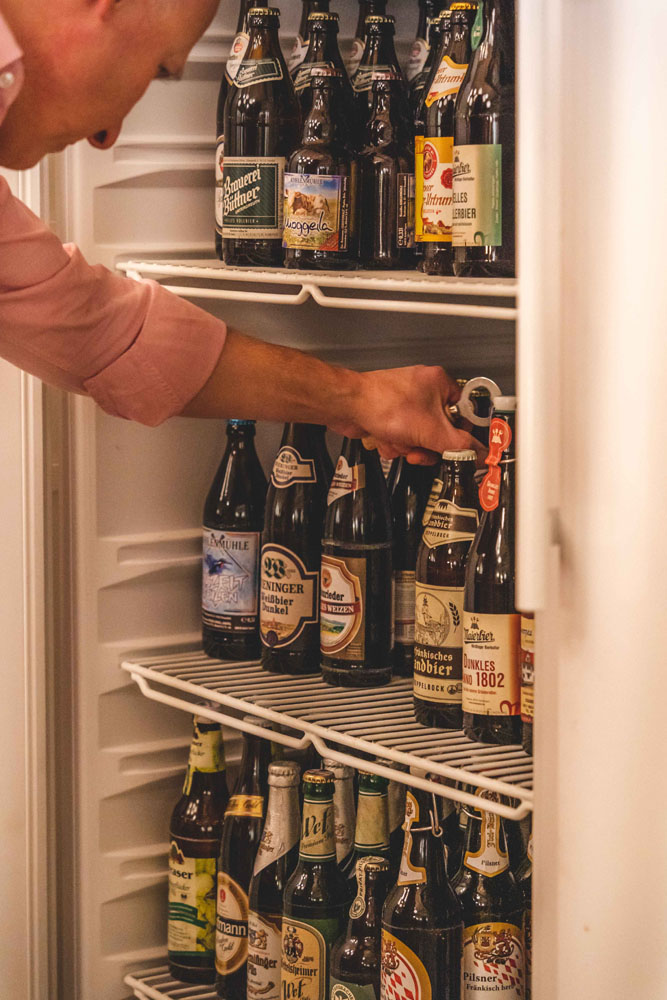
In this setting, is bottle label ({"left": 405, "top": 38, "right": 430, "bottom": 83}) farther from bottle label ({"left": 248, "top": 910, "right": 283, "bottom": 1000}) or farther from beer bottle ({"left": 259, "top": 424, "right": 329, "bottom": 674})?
bottle label ({"left": 248, "top": 910, "right": 283, "bottom": 1000})

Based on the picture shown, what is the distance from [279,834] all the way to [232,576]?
35 centimetres

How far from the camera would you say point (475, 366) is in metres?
1.88

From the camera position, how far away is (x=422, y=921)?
145 cm

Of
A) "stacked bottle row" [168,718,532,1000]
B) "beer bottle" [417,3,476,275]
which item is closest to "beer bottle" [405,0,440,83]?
"beer bottle" [417,3,476,275]

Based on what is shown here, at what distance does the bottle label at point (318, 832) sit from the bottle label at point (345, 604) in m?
0.19

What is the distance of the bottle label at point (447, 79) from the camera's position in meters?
1.46

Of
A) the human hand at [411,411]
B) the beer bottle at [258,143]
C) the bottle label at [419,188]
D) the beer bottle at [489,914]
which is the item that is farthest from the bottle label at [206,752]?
the bottle label at [419,188]

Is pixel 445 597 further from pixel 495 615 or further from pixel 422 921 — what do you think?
pixel 422 921

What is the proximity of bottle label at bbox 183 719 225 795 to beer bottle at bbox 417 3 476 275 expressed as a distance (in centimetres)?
76

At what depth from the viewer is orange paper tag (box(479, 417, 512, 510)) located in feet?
4.49

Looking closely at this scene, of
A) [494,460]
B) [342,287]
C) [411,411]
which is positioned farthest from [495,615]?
[342,287]

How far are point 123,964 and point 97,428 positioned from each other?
0.79m

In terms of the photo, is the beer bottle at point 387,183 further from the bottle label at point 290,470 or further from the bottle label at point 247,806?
the bottle label at point 247,806

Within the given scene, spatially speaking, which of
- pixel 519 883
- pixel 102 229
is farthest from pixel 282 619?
pixel 102 229
